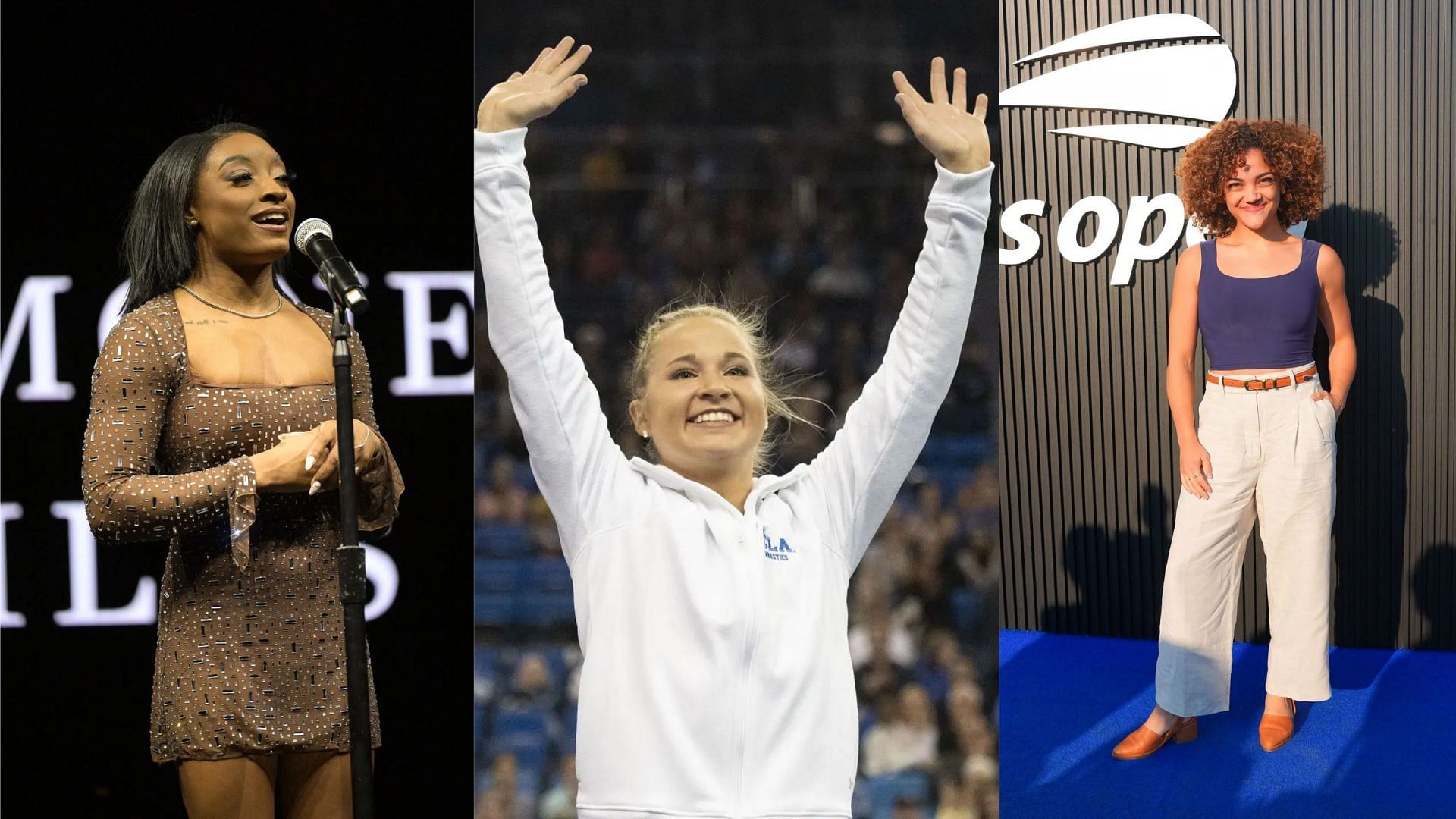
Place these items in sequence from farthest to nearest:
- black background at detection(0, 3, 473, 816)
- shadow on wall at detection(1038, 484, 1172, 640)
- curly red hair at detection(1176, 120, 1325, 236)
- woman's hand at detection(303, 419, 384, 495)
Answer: shadow on wall at detection(1038, 484, 1172, 640) → curly red hair at detection(1176, 120, 1325, 236) → black background at detection(0, 3, 473, 816) → woman's hand at detection(303, 419, 384, 495)

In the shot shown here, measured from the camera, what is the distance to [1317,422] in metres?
3.91

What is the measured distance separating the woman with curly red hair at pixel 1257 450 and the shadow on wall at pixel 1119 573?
1210mm

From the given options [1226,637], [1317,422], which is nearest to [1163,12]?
[1317,422]

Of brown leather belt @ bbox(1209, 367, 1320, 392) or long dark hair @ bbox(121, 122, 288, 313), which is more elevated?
long dark hair @ bbox(121, 122, 288, 313)

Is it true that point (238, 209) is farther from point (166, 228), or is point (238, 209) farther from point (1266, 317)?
point (1266, 317)

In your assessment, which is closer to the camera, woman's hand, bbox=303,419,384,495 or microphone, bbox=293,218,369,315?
microphone, bbox=293,218,369,315

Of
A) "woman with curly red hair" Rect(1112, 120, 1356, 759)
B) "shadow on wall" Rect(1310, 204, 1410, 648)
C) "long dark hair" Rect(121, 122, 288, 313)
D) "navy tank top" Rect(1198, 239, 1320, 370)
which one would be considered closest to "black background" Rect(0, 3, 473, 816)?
"long dark hair" Rect(121, 122, 288, 313)

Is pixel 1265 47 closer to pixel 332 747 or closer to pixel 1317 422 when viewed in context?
pixel 1317 422

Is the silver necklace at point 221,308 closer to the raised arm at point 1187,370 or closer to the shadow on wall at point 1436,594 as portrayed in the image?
the raised arm at point 1187,370

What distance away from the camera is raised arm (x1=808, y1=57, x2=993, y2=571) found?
6.79 feet

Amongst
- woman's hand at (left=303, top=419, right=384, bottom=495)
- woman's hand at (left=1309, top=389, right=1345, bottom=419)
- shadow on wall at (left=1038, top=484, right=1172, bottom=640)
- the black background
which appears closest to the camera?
woman's hand at (left=303, top=419, right=384, bottom=495)

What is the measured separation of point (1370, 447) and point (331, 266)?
4.19 m

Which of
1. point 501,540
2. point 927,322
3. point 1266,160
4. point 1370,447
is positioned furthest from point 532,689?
point 1370,447

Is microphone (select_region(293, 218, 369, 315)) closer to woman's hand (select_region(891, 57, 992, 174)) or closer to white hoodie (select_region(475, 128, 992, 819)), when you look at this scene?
white hoodie (select_region(475, 128, 992, 819))
